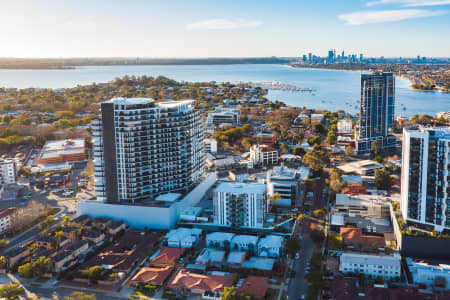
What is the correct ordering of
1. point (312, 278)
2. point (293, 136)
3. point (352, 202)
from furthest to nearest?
point (293, 136) → point (352, 202) → point (312, 278)

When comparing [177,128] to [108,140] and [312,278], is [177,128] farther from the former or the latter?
[312,278]

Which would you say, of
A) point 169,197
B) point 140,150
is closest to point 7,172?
point 140,150

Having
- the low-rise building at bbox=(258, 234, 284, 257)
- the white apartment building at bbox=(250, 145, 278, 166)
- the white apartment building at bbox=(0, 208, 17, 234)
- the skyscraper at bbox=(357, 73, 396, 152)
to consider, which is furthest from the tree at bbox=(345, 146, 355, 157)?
the white apartment building at bbox=(0, 208, 17, 234)

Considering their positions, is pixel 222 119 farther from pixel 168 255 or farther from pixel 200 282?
pixel 200 282

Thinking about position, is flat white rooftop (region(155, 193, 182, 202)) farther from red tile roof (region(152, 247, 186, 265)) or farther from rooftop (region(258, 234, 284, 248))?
rooftop (region(258, 234, 284, 248))

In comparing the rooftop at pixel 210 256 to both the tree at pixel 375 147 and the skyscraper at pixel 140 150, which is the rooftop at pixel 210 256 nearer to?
the skyscraper at pixel 140 150

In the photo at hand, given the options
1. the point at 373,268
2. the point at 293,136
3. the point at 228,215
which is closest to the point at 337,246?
the point at 373,268

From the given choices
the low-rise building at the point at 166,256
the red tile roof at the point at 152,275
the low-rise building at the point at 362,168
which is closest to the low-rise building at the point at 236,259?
the low-rise building at the point at 166,256
